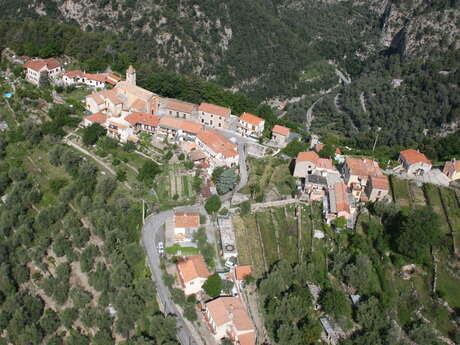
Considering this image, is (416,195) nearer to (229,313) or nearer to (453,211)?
(453,211)

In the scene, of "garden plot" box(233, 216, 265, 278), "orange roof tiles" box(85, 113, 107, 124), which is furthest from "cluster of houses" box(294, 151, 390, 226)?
"orange roof tiles" box(85, 113, 107, 124)

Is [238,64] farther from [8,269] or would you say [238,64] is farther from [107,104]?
[8,269]

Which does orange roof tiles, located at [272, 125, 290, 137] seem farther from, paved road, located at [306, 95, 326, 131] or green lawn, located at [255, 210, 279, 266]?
paved road, located at [306, 95, 326, 131]

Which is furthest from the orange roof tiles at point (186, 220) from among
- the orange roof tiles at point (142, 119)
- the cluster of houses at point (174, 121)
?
the orange roof tiles at point (142, 119)

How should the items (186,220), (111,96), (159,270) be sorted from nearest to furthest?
1. (159,270)
2. (186,220)
3. (111,96)

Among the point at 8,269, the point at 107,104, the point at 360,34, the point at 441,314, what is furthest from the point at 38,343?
the point at 360,34

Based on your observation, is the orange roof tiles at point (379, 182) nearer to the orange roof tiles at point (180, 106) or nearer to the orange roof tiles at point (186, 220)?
the orange roof tiles at point (186, 220)

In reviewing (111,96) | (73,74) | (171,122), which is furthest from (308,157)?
(73,74)
